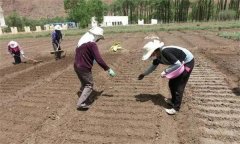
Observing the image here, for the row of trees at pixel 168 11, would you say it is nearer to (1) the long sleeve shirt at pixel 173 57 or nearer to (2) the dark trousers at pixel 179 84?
(2) the dark trousers at pixel 179 84

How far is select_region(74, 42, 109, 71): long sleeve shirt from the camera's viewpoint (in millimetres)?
5309

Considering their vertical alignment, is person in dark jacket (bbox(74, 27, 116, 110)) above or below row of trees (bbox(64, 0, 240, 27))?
below

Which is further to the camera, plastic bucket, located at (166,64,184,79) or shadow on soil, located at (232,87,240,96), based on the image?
shadow on soil, located at (232,87,240,96)

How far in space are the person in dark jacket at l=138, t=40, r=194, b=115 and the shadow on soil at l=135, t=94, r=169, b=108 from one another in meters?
0.50

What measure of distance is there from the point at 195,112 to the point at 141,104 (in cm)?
112

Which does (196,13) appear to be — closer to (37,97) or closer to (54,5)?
(37,97)

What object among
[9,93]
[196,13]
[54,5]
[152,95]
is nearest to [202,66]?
[152,95]

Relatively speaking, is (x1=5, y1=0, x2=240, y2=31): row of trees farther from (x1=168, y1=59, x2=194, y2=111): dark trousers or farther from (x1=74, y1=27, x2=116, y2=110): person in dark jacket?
(x1=168, y1=59, x2=194, y2=111): dark trousers

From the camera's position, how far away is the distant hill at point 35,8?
125 metres

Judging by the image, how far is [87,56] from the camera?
5414 mm

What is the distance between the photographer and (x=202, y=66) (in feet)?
30.4

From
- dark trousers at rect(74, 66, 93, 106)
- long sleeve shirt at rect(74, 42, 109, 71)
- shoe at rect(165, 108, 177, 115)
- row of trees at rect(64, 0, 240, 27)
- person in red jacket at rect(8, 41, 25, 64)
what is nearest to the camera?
shoe at rect(165, 108, 177, 115)

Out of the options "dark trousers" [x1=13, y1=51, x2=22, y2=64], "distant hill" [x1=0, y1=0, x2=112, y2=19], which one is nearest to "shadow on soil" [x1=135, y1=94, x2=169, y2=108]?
"dark trousers" [x1=13, y1=51, x2=22, y2=64]

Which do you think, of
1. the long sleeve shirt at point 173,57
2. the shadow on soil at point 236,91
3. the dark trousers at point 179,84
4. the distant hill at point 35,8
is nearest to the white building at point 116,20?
the distant hill at point 35,8
